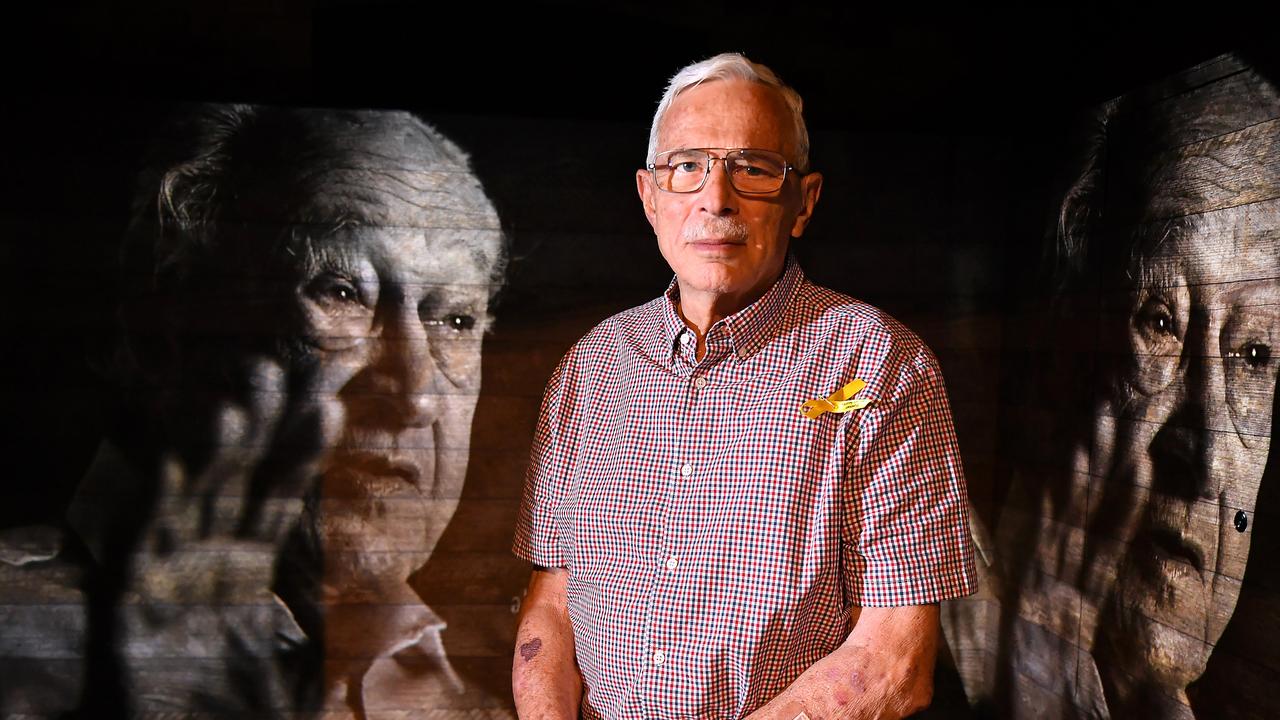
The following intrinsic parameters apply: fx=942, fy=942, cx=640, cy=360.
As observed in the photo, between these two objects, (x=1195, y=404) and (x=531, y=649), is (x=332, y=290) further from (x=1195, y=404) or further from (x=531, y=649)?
(x=1195, y=404)

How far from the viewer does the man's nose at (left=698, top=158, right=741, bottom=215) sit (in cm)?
129

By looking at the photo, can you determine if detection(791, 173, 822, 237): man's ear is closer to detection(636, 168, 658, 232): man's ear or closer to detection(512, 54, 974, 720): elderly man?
detection(512, 54, 974, 720): elderly man

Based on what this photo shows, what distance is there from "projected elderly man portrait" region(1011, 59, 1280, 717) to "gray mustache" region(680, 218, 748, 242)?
1.38 m

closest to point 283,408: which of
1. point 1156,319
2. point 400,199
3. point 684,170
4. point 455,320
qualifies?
point 455,320

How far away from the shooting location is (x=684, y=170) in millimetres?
1331

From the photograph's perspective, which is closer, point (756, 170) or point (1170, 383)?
point (756, 170)

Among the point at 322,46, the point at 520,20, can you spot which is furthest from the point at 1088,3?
the point at 322,46

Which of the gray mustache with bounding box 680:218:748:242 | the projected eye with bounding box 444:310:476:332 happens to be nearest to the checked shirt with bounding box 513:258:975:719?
the gray mustache with bounding box 680:218:748:242

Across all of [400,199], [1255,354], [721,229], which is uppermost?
[400,199]

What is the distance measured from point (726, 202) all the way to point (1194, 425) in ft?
5.20

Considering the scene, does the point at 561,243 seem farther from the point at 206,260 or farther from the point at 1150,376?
the point at 1150,376

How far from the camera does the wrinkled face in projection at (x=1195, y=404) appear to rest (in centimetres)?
205

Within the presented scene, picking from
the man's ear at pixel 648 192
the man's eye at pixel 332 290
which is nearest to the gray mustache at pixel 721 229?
the man's ear at pixel 648 192

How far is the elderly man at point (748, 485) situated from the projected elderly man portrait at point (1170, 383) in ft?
4.04
